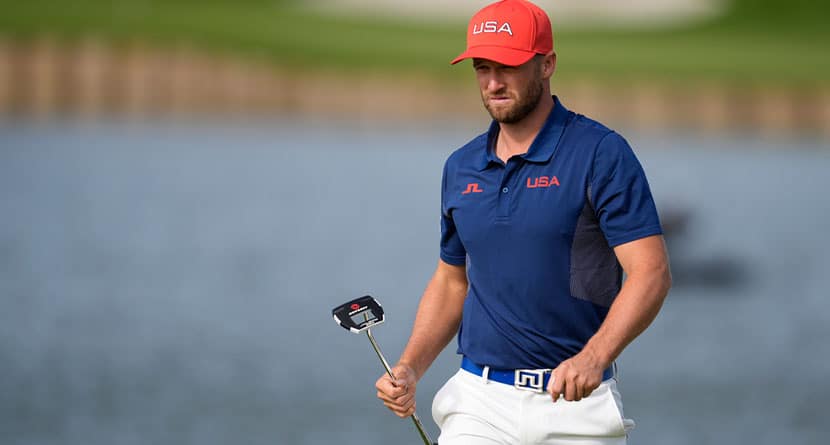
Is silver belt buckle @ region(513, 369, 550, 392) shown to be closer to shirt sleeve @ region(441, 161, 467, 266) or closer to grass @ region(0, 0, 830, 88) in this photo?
shirt sleeve @ region(441, 161, 467, 266)

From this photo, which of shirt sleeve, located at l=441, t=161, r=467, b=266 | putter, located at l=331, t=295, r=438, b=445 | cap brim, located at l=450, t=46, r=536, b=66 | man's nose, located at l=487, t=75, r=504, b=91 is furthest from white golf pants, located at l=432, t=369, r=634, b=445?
cap brim, located at l=450, t=46, r=536, b=66

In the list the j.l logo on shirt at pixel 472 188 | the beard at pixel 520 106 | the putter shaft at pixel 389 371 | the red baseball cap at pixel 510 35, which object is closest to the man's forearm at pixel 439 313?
the putter shaft at pixel 389 371

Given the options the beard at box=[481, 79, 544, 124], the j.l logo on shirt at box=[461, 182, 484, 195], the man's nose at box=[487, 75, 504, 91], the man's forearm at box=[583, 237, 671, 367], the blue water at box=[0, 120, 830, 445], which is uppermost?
the man's nose at box=[487, 75, 504, 91]

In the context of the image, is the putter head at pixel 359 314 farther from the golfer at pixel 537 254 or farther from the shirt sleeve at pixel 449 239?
the shirt sleeve at pixel 449 239

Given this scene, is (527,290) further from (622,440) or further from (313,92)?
(313,92)

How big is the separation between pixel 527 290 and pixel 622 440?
673 mm

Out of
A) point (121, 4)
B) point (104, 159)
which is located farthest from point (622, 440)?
point (121, 4)

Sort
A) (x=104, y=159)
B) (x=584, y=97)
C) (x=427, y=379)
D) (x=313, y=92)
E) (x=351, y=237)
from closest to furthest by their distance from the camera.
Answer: (x=427, y=379) < (x=351, y=237) < (x=104, y=159) < (x=584, y=97) < (x=313, y=92)

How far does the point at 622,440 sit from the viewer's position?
5.21m

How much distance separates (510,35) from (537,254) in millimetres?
797

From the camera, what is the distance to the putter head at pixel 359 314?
5.36 metres

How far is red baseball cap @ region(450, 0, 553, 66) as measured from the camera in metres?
5.04

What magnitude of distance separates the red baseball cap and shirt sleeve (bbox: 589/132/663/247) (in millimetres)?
467

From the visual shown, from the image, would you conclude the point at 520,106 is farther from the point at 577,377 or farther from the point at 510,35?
the point at 577,377
